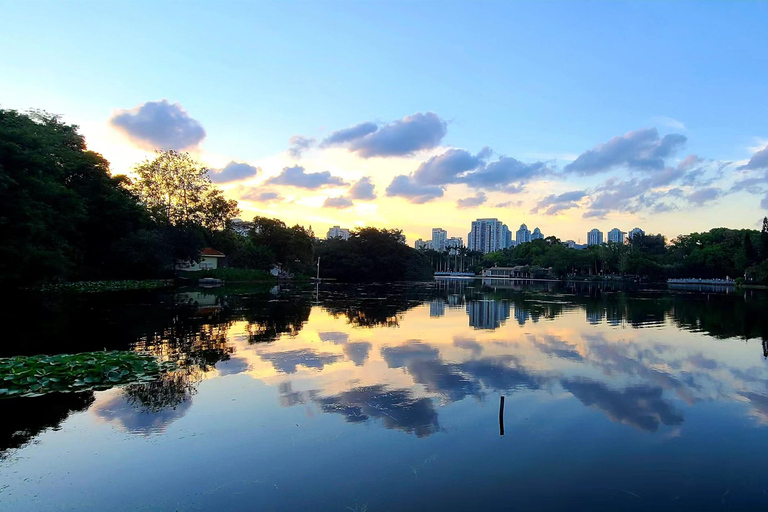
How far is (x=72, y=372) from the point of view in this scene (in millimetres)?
8836

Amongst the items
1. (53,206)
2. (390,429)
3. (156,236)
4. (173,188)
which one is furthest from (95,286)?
(390,429)

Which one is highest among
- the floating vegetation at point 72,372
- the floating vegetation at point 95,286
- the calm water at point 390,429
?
the floating vegetation at point 95,286

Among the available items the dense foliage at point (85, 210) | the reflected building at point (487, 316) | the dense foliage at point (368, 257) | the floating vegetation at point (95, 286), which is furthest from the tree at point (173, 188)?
the reflected building at point (487, 316)

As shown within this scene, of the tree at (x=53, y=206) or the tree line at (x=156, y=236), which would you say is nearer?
the tree at (x=53, y=206)

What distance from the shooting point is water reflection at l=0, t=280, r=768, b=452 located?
25.3 feet

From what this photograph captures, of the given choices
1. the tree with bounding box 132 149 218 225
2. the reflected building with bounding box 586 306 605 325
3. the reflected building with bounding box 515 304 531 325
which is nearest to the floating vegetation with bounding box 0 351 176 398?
the reflected building with bounding box 515 304 531 325

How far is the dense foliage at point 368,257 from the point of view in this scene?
72.8 metres

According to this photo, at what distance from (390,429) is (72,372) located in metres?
6.10

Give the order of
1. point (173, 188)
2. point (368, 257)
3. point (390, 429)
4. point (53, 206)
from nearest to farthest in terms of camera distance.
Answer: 1. point (390, 429)
2. point (53, 206)
3. point (173, 188)
4. point (368, 257)

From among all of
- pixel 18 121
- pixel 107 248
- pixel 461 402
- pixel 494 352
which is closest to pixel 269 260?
pixel 107 248

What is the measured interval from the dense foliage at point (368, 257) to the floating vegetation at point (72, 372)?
61.7 m

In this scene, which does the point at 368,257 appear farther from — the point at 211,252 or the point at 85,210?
the point at 85,210

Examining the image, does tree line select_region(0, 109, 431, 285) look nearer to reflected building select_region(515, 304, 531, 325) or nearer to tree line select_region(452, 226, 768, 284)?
reflected building select_region(515, 304, 531, 325)

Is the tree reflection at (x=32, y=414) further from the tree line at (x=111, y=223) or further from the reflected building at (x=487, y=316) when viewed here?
the tree line at (x=111, y=223)
